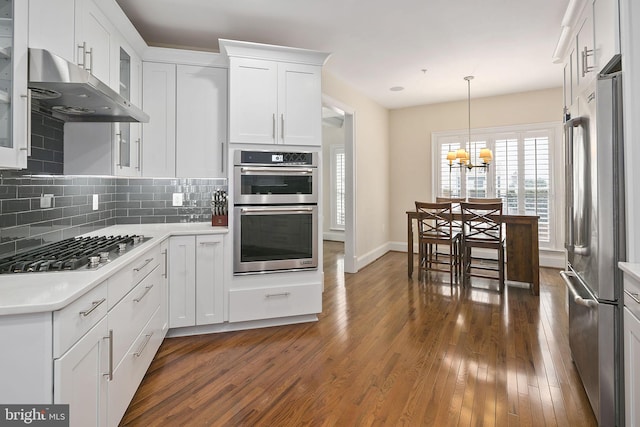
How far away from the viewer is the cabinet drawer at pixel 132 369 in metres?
1.61

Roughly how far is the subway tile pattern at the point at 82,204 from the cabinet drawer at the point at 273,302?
3.11 ft

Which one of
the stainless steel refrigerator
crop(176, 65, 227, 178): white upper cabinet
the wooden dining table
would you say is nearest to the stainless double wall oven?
crop(176, 65, 227, 178): white upper cabinet

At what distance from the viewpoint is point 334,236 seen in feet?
26.6

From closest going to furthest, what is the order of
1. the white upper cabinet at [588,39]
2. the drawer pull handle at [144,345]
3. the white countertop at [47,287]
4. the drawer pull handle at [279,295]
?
the white countertop at [47,287], the white upper cabinet at [588,39], the drawer pull handle at [144,345], the drawer pull handle at [279,295]

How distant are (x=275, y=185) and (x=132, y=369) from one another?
5.58 ft

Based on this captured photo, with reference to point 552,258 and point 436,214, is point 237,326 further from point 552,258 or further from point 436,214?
point 552,258

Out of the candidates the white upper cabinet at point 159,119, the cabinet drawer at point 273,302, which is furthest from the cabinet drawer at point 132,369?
the white upper cabinet at point 159,119

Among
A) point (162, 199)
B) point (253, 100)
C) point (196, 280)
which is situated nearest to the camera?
point (196, 280)

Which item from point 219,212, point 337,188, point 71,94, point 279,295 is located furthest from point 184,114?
point 337,188

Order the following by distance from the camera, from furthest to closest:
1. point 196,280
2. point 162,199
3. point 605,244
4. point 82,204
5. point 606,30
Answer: point 162,199 → point 196,280 → point 82,204 → point 606,30 → point 605,244

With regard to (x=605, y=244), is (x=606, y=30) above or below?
above

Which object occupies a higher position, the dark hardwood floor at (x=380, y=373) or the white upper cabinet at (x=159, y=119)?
the white upper cabinet at (x=159, y=119)

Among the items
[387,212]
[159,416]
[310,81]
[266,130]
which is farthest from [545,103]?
[159,416]

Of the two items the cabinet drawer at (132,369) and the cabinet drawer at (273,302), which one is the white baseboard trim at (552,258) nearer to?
the cabinet drawer at (273,302)
